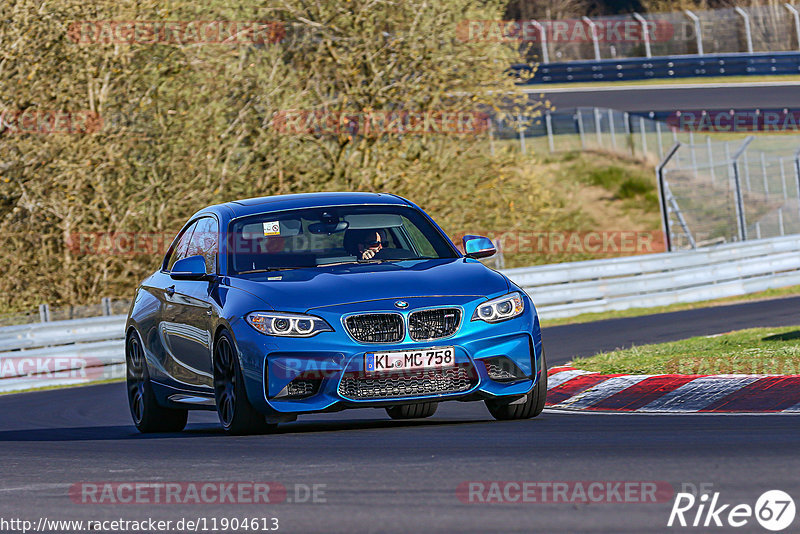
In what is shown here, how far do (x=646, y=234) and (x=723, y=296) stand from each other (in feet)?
50.2

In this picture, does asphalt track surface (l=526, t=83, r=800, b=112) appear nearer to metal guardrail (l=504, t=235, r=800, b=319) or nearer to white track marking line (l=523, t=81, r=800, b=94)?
white track marking line (l=523, t=81, r=800, b=94)

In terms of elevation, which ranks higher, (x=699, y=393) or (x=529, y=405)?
(x=529, y=405)

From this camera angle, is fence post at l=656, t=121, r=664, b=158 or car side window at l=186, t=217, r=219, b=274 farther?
fence post at l=656, t=121, r=664, b=158

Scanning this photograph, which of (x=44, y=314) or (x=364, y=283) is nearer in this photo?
(x=364, y=283)

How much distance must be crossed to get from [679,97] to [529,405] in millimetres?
42696

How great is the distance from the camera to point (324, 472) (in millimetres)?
6816

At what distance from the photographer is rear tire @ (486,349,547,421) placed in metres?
8.93

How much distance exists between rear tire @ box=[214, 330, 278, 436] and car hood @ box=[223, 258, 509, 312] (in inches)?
16.2

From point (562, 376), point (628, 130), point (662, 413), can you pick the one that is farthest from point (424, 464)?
point (628, 130)

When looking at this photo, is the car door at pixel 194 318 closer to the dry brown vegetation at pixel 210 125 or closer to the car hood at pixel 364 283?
the car hood at pixel 364 283

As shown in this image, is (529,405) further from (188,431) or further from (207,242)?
(188,431)

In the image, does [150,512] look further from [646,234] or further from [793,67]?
[793,67]

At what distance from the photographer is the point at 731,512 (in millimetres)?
5230

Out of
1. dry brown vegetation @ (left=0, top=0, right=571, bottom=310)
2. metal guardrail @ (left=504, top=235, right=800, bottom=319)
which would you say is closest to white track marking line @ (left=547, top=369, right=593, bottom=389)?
metal guardrail @ (left=504, top=235, right=800, bottom=319)
